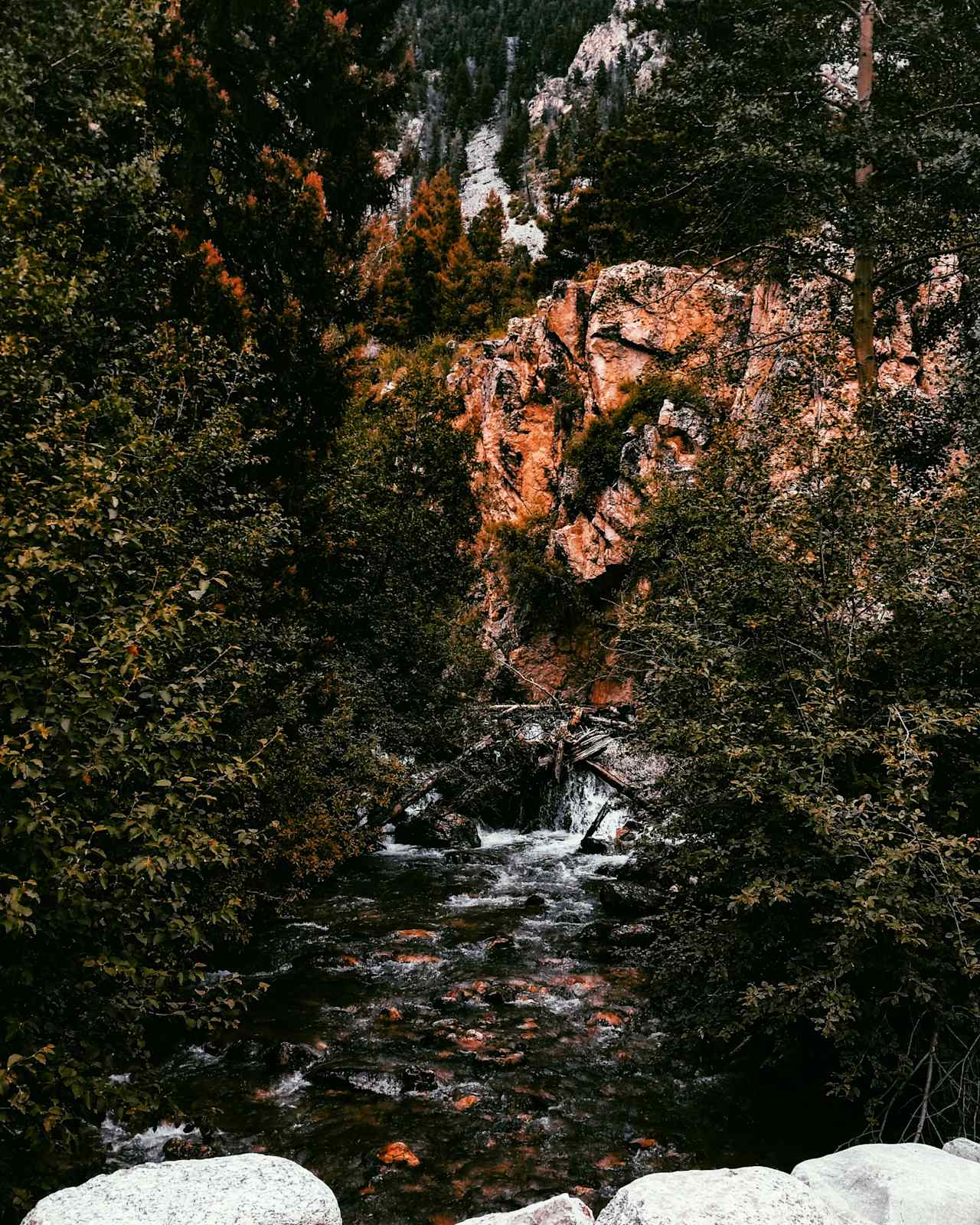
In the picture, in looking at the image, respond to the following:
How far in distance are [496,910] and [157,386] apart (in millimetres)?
9147

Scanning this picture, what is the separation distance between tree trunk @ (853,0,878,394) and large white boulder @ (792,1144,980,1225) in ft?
27.5

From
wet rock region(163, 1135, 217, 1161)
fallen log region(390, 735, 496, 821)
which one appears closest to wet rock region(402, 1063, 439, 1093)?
wet rock region(163, 1135, 217, 1161)

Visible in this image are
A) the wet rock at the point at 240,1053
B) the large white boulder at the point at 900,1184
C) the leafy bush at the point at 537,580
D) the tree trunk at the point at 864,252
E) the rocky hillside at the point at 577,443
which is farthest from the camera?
the leafy bush at the point at 537,580

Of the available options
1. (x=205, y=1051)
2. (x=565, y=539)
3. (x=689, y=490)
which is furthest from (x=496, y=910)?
(x=565, y=539)

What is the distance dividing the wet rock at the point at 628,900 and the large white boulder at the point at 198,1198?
8895mm

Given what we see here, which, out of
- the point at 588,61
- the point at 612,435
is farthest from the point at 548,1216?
the point at 588,61

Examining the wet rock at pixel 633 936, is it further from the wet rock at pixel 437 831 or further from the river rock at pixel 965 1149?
the wet rock at pixel 437 831

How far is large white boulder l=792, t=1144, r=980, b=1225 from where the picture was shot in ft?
9.86

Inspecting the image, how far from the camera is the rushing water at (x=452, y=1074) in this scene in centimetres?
575

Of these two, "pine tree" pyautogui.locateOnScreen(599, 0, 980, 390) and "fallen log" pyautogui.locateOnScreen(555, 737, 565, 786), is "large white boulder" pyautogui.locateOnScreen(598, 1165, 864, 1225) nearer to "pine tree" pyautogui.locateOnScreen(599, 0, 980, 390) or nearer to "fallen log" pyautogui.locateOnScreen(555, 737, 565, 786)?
"pine tree" pyautogui.locateOnScreen(599, 0, 980, 390)

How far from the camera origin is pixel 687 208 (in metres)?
11.4

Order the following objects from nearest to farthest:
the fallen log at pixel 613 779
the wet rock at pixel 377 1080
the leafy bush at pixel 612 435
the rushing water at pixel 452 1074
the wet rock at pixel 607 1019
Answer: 1. the rushing water at pixel 452 1074
2. the wet rock at pixel 377 1080
3. the wet rock at pixel 607 1019
4. the fallen log at pixel 613 779
5. the leafy bush at pixel 612 435

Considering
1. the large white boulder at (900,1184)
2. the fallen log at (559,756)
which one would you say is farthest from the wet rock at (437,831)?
the large white boulder at (900,1184)

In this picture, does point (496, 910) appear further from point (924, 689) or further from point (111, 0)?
point (111, 0)
